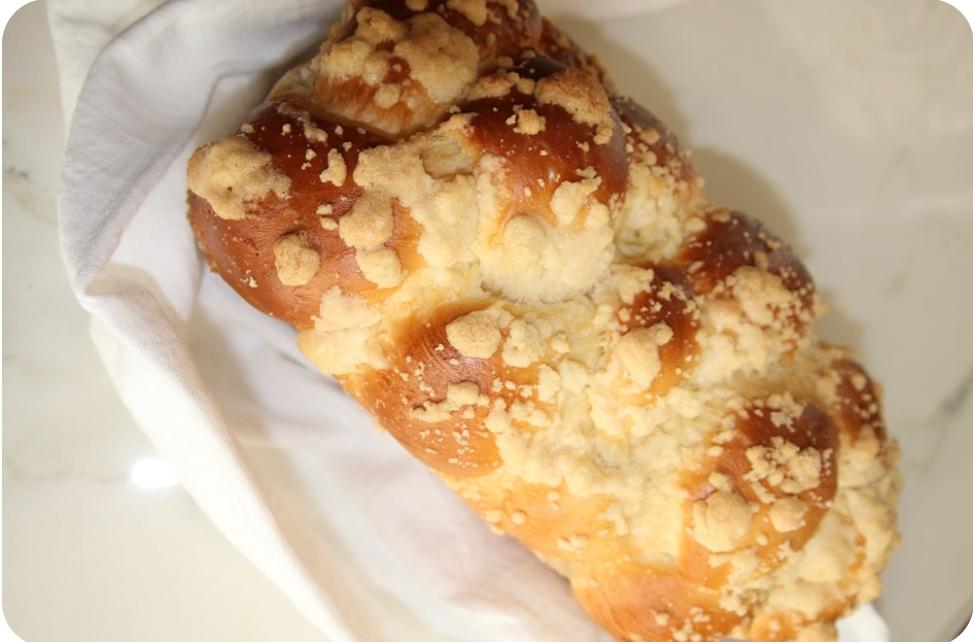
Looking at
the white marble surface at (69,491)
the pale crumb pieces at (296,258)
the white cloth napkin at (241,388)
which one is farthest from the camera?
the white marble surface at (69,491)

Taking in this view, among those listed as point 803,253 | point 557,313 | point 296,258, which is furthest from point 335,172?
point 803,253

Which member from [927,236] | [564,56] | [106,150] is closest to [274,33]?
[106,150]

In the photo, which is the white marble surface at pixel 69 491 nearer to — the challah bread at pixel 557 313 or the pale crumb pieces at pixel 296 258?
the challah bread at pixel 557 313

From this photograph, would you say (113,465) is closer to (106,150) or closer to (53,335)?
(53,335)

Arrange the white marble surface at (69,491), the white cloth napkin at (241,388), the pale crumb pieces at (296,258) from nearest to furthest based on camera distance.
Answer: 1. the pale crumb pieces at (296,258)
2. the white cloth napkin at (241,388)
3. the white marble surface at (69,491)

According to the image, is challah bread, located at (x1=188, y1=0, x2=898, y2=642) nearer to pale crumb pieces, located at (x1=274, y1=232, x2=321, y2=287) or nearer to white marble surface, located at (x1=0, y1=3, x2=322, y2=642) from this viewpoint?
pale crumb pieces, located at (x1=274, y1=232, x2=321, y2=287)

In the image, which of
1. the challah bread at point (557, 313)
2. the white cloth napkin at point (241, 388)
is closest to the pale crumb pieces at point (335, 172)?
the challah bread at point (557, 313)

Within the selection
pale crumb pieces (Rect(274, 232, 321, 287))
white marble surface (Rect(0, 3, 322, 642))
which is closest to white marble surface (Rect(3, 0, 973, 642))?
white marble surface (Rect(0, 3, 322, 642))
